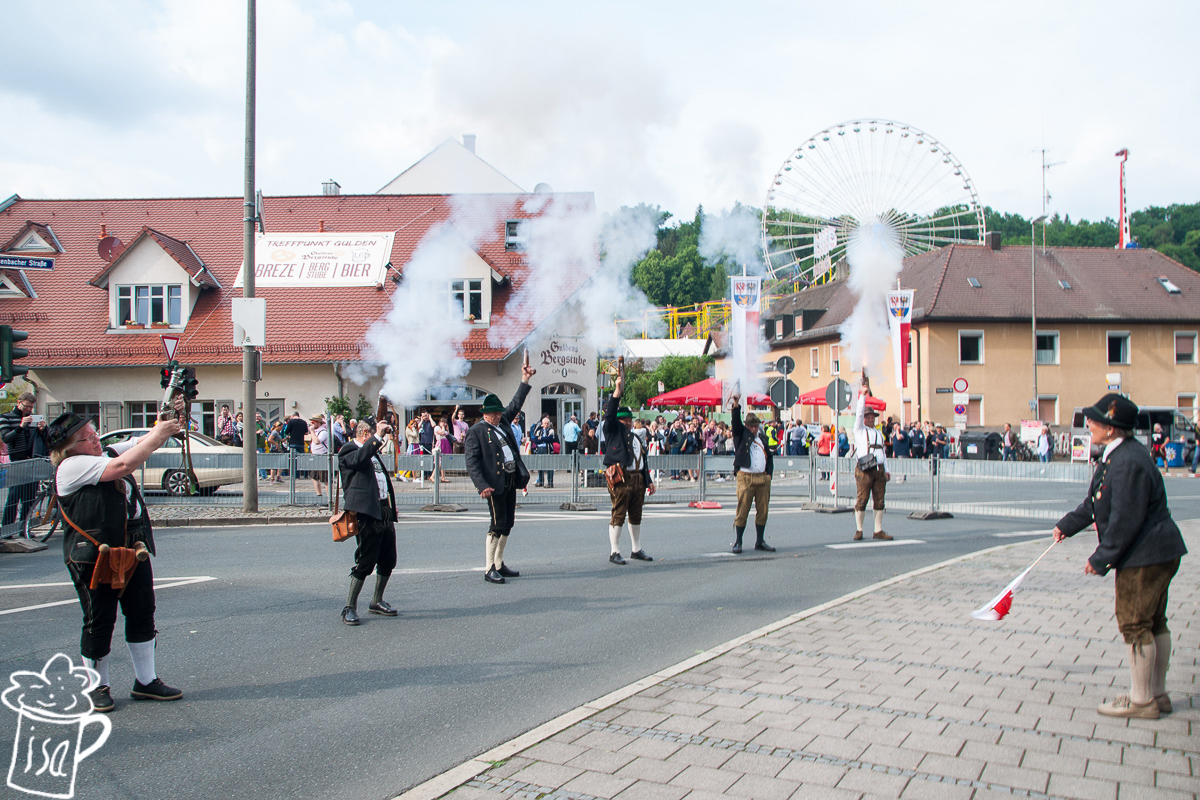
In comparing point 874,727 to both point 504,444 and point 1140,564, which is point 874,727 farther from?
point 504,444

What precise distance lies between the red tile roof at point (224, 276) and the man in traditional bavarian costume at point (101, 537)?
19529 millimetres

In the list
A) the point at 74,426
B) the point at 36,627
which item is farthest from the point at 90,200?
the point at 74,426

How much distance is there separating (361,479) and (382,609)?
44.7 inches

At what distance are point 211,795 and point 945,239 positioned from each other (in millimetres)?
40109

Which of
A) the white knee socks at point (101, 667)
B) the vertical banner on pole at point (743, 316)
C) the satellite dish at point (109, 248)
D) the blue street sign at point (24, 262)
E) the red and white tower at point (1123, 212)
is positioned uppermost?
the red and white tower at point (1123, 212)

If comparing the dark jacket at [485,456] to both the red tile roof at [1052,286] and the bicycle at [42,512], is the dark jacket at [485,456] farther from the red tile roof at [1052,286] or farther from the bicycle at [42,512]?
the red tile roof at [1052,286]

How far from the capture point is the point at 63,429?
4.98 meters

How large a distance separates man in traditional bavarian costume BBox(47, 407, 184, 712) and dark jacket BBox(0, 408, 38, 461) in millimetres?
8255

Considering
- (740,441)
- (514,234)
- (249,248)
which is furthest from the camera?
(514,234)

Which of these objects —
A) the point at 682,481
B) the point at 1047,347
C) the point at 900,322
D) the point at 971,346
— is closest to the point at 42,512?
the point at 682,481

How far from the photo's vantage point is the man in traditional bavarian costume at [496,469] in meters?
8.78

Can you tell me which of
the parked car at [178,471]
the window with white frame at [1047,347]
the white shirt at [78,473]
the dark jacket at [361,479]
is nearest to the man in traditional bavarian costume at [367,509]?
the dark jacket at [361,479]

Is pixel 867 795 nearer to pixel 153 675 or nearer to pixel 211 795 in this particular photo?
pixel 211 795

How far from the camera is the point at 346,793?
12.8ft
